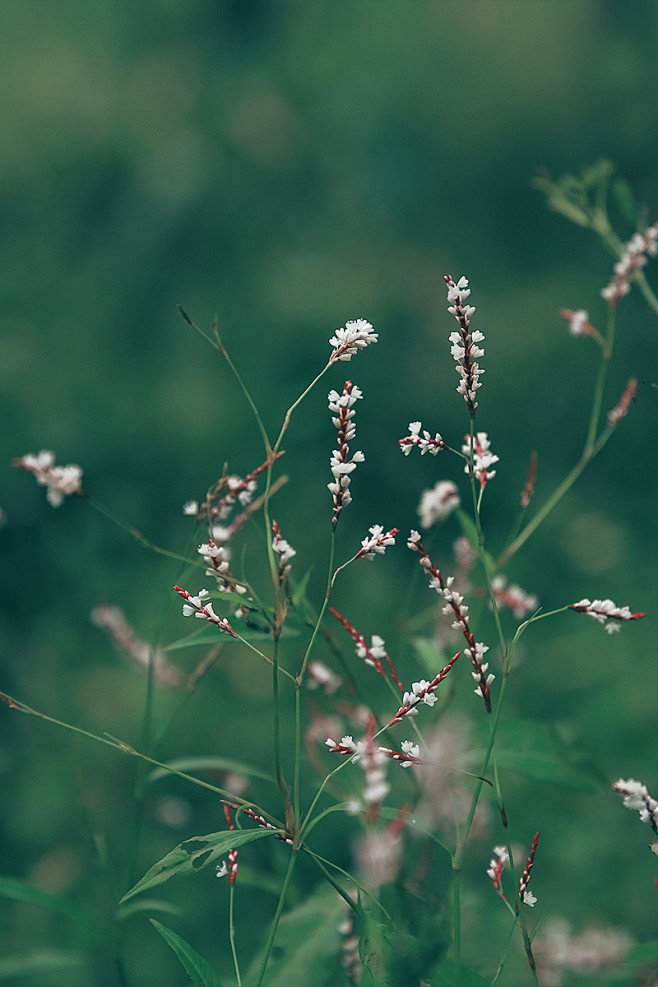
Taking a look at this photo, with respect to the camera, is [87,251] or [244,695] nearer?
[244,695]

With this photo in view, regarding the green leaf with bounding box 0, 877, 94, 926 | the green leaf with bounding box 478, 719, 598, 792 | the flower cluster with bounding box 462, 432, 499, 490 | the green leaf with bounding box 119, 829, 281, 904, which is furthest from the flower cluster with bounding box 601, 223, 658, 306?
the green leaf with bounding box 0, 877, 94, 926

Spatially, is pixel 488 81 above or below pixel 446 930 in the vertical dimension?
above

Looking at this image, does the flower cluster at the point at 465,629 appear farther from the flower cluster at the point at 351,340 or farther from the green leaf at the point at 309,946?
the green leaf at the point at 309,946

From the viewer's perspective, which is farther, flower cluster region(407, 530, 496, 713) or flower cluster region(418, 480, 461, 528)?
flower cluster region(418, 480, 461, 528)

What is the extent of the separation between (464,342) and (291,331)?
2.46 meters

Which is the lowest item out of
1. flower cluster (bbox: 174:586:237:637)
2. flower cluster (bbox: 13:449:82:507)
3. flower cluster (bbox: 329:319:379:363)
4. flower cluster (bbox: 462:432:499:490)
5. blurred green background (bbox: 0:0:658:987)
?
blurred green background (bbox: 0:0:658:987)

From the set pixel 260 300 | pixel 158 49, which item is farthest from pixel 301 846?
pixel 158 49

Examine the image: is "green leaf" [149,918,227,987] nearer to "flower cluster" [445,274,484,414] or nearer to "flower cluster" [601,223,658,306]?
"flower cluster" [445,274,484,414]

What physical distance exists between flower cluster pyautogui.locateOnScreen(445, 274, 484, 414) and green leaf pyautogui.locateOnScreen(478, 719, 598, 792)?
0.47 meters

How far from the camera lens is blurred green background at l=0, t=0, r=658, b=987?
1.91 metres

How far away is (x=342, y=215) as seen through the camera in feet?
11.1

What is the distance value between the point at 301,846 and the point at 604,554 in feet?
7.01

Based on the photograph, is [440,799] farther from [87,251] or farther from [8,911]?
[87,251]

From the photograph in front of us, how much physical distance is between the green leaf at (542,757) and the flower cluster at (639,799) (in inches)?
9.1
